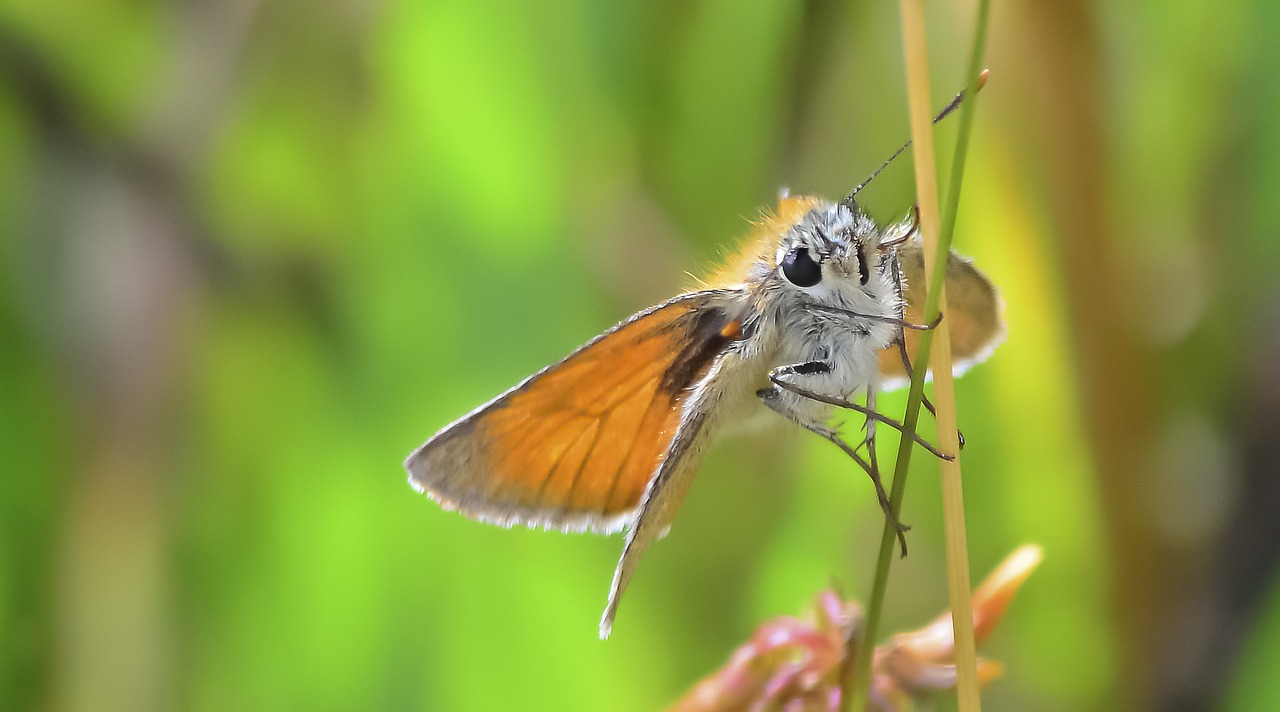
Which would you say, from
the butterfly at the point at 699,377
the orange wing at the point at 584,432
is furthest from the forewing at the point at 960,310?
the orange wing at the point at 584,432

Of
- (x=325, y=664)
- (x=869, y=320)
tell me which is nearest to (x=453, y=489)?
(x=869, y=320)

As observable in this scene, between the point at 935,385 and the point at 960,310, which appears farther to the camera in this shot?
the point at 960,310

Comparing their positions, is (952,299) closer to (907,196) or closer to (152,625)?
(907,196)

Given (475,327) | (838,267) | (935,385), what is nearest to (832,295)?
(838,267)

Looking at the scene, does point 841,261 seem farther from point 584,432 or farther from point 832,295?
point 584,432

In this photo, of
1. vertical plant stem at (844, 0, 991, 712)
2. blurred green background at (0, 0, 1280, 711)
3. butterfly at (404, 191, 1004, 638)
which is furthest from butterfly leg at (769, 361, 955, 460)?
blurred green background at (0, 0, 1280, 711)

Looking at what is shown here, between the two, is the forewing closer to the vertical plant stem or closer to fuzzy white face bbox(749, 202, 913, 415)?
fuzzy white face bbox(749, 202, 913, 415)

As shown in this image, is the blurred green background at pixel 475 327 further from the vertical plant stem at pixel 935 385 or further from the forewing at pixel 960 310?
the vertical plant stem at pixel 935 385
